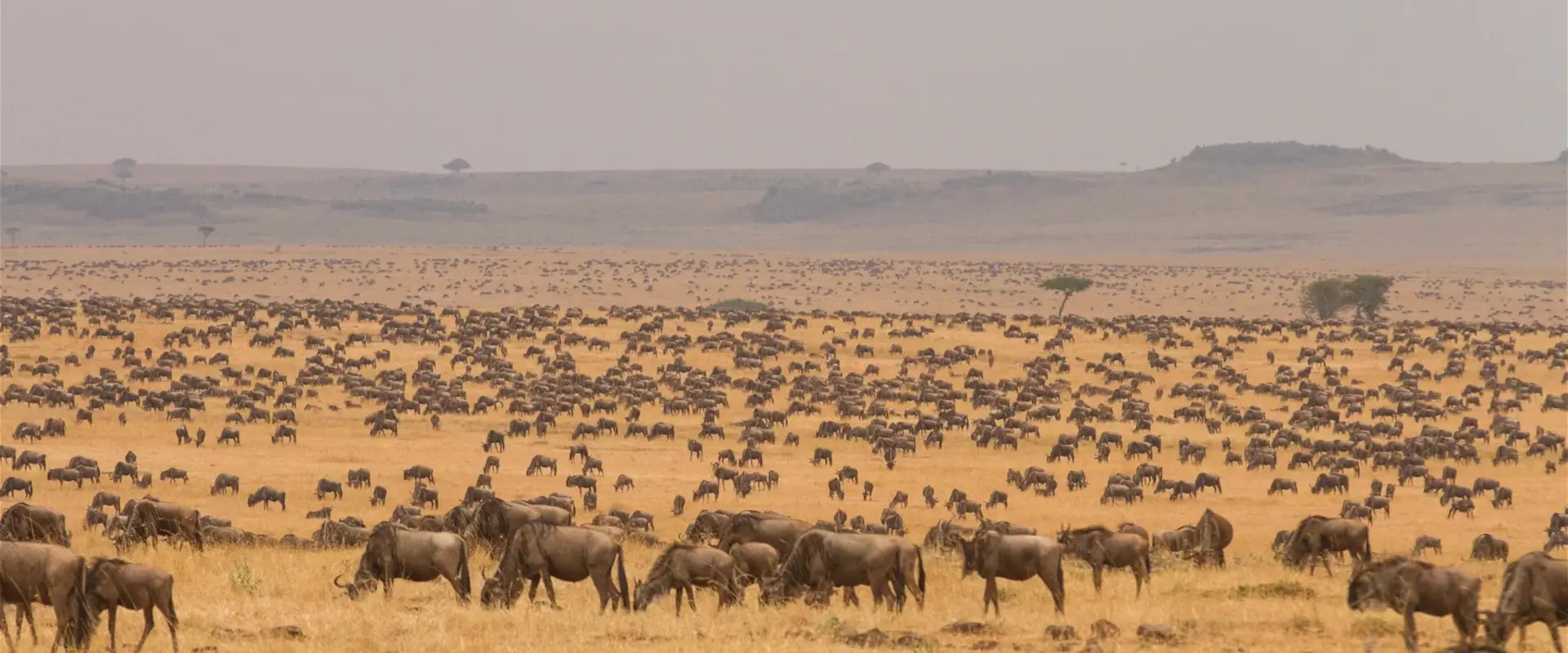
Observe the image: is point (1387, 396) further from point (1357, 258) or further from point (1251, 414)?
point (1357, 258)

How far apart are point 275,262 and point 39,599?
142068mm

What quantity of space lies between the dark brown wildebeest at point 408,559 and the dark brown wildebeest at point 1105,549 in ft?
23.4

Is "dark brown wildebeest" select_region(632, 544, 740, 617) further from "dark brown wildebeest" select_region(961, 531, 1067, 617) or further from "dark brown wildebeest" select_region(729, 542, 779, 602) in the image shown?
"dark brown wildebeest" select_region(961, 531, 1067, 617)

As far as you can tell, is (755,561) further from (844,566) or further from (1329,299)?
(1329,299)

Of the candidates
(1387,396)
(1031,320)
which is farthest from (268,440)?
(1031,320)

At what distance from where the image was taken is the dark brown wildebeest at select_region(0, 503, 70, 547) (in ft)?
70.2

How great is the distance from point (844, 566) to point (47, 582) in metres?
7.80

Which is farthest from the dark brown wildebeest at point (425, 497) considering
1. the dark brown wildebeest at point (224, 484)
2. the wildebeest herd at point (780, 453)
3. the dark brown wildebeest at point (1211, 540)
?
the dark brown wildebeest at point (1211, 540)

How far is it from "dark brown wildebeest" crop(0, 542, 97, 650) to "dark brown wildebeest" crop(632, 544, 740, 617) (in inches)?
221

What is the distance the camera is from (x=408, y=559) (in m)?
18.1

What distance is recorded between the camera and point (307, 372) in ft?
187

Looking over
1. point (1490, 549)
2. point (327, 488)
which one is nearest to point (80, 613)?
point (327, 488)

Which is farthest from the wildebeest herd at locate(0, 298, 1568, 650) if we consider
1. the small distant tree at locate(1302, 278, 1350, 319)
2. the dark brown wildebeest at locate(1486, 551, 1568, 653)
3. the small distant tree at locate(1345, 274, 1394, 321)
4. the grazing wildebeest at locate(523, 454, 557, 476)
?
the small distant tree at locate(1302, 278, 1350, 319)

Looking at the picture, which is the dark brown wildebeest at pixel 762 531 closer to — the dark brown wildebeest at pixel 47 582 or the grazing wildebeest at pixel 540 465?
the dark brown wildebeest at pixel 47 582
